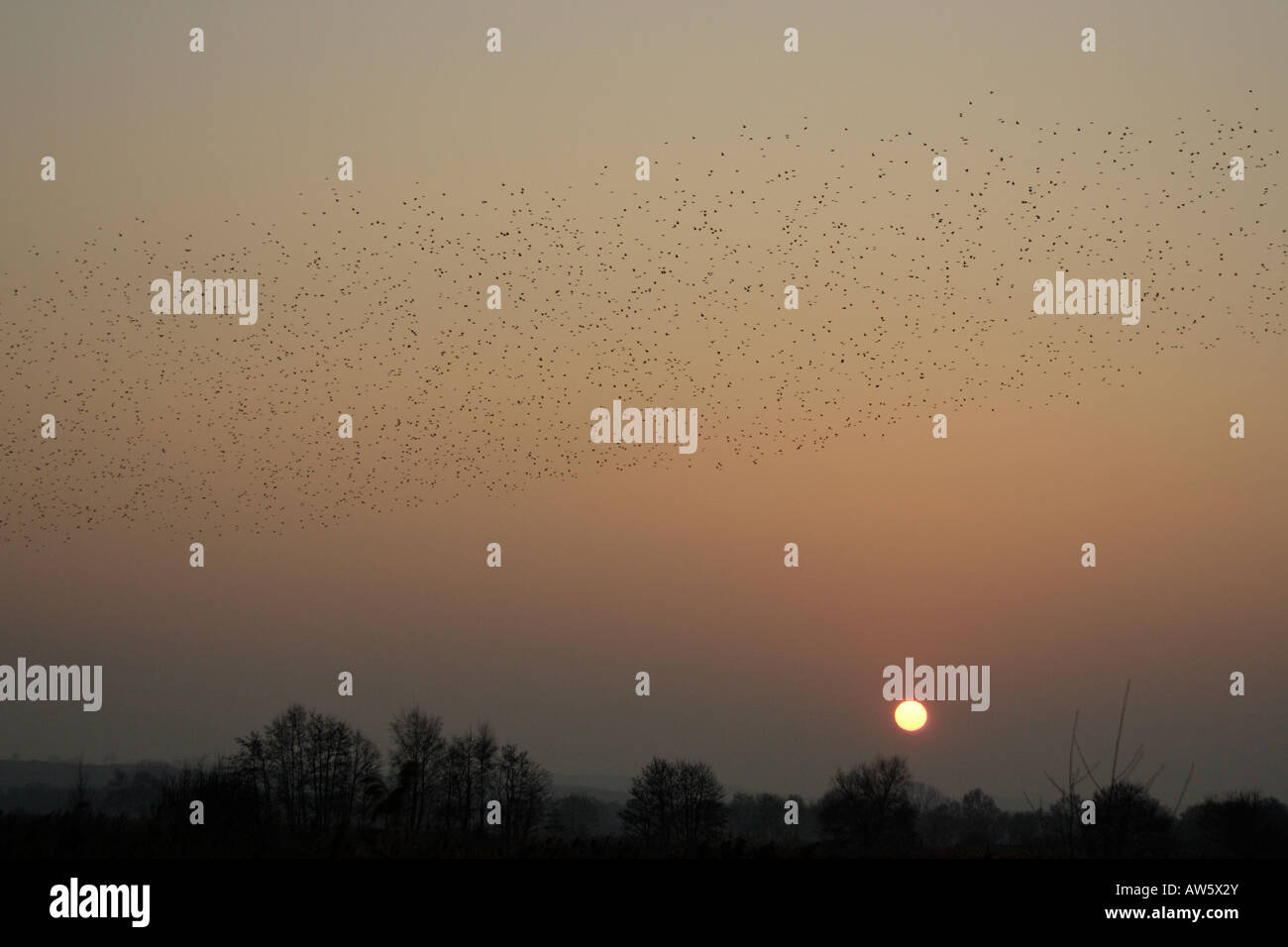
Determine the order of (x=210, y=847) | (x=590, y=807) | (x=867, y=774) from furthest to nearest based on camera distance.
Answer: (x=867, y=774)
(x=590, y=807)
(x=210, y=847)
